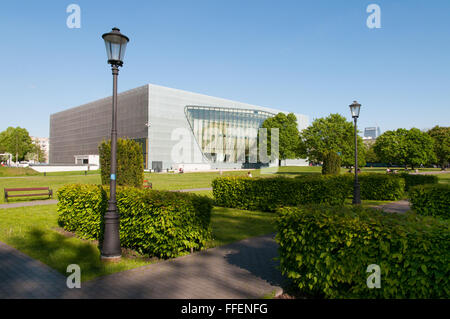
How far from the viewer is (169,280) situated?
4977 mm

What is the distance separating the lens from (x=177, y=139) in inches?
2670

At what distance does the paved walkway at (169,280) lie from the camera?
4.48m

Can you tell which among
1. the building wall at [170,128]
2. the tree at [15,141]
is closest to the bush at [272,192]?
the building wall at [170,128]

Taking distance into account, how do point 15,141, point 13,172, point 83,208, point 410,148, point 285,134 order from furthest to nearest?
point 15,141 → point 285,134 → point 410,148 → point 13,172 → point 83,208

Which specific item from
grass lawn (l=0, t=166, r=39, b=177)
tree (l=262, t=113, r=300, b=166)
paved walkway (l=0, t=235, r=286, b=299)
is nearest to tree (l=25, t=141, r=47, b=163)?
grass lawn (l=0, t=166, r=39, b=177)

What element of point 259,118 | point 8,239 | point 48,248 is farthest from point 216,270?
point 259,118

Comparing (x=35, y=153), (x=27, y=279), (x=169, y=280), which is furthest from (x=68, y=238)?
(x=35, y=153)

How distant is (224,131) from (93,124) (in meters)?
37.6

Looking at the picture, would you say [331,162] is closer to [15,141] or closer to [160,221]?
[160,221]

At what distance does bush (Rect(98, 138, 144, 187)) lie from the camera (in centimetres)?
1184

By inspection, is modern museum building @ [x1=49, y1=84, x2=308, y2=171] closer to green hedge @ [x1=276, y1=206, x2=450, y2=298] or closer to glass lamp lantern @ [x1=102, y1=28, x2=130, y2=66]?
glass lamp lantern @ [x1=102, y1=28, x2=130, y2=66]

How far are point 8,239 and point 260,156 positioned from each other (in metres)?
66.3

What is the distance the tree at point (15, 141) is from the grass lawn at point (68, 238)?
100m

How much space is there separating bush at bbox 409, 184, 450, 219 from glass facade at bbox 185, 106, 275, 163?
2430 inches
